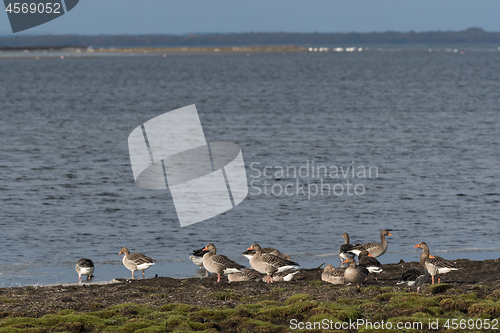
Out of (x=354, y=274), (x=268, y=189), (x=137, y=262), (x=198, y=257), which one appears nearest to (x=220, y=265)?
(x=198, y=257)

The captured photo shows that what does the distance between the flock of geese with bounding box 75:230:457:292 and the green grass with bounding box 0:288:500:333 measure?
1473mm

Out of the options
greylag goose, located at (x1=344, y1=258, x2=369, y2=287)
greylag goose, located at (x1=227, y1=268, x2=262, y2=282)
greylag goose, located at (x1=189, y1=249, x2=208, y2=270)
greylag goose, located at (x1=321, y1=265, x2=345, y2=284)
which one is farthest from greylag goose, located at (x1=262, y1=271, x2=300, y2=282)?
greylag goose, located at (x1=189, y1=249, x2=208, y2=270)

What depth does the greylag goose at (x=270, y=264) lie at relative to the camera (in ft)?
58.7

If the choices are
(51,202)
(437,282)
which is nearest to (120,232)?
(51,202)

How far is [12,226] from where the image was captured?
26453 mm

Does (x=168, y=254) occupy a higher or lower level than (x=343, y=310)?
lower

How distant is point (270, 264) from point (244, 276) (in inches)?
47.7

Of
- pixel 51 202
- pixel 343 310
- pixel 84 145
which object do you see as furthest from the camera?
pixel 84 145

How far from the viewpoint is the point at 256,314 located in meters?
14.1

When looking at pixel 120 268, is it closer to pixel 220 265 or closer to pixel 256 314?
pixel 220 265

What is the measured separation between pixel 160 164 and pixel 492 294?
29.4m

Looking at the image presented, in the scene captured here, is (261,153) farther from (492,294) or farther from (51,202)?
(492,294)

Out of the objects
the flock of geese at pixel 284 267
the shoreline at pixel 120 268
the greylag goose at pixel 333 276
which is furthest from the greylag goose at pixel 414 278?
the shoreline at pixel 120 268

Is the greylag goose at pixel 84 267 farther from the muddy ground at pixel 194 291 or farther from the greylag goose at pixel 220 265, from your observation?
the greylag goose at pixel 220 265
